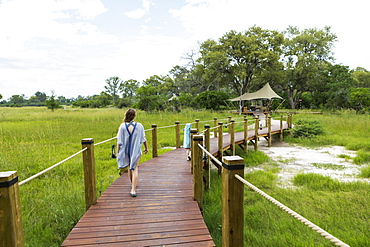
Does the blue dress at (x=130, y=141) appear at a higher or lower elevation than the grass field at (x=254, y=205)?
higher

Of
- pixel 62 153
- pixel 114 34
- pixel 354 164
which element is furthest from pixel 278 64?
pixel 62 153

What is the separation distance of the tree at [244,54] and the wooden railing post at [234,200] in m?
24.5

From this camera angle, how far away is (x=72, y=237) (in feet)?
8.86

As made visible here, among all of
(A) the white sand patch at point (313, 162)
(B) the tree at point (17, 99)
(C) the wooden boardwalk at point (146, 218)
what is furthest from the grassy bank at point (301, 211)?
(B) the tree at point (17, 99)

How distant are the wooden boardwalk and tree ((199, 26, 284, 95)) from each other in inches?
899

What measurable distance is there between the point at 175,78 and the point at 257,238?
42.6 meters

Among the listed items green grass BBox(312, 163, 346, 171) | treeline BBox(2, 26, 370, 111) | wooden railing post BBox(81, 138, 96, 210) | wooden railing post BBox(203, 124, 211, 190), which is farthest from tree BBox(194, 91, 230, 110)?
wooden railing post BBox(81, 138, 96, 210)

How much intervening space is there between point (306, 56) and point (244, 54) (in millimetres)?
9752

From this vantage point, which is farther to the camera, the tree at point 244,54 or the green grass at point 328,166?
the tree at point 244,54

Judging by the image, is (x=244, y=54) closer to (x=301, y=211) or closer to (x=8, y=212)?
(x=301, y=211)

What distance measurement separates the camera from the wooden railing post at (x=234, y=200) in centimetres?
198

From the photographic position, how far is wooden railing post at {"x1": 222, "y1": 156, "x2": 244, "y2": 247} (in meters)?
1.98

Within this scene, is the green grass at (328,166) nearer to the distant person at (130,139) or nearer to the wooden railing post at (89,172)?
the distant person at (130,139)

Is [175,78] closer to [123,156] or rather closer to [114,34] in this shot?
[114,34]
